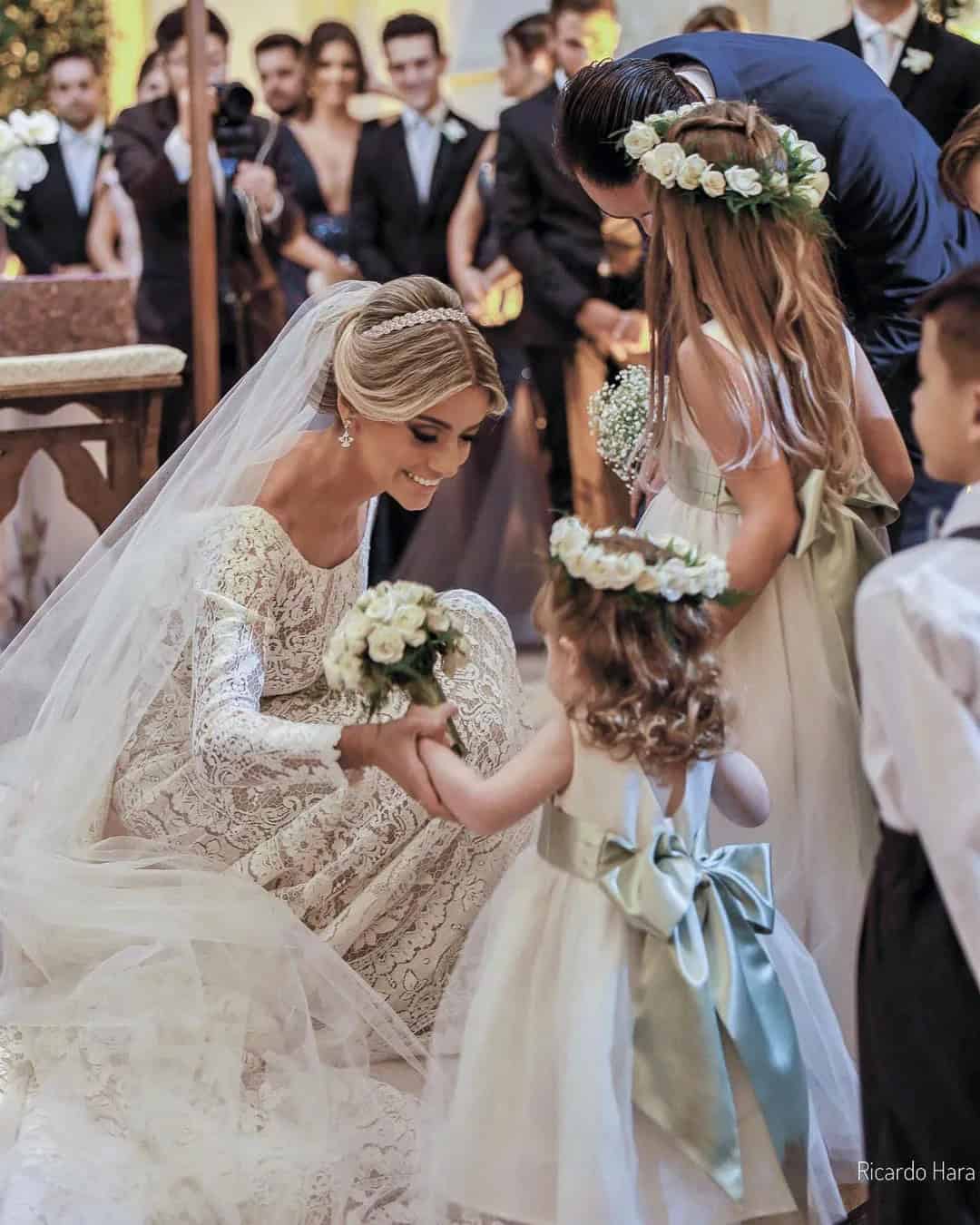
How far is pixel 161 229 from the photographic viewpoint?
631 centimetres

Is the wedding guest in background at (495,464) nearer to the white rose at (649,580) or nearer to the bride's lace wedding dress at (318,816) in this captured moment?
the bride's lace wedding dress at (318,816)

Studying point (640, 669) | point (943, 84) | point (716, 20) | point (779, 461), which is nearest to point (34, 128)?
point (716, 20)

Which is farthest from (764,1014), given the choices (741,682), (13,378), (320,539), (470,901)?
(13,378)

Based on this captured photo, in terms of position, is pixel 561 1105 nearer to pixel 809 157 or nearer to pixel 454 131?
pixel 809 157

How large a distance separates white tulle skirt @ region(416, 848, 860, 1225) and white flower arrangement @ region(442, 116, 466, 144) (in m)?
4.67

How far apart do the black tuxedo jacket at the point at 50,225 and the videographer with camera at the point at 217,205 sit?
0.27m

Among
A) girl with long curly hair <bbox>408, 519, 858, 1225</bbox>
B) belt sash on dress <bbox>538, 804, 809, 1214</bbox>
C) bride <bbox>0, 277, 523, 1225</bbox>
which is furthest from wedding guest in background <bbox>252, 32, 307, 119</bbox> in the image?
belt sash on dress <bbox>538, 804, 809, 1214</bbox>

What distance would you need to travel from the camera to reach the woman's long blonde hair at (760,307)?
8.80ft

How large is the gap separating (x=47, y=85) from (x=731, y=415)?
4.97 meters

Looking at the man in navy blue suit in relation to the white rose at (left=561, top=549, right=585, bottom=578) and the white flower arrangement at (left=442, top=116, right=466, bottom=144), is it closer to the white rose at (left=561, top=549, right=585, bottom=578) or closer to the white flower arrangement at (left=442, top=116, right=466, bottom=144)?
the white rose at (left=561, top=549, right=585, bottom=578)

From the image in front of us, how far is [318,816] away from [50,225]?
4256 mm

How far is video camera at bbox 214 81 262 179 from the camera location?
244 inches

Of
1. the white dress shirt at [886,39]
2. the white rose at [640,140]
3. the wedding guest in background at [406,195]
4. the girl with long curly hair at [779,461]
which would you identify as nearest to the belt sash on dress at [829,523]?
the girl with long curly hair at [779,461]

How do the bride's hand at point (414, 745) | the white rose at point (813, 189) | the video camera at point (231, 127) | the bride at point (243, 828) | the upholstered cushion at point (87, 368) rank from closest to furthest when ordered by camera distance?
the bride's hand at point (414, 745) < the bride at point (243, 828) < the white rose at point (813, 189) < the upholstered cushion at point (87, 368) < the video camera at point (231, 127)
